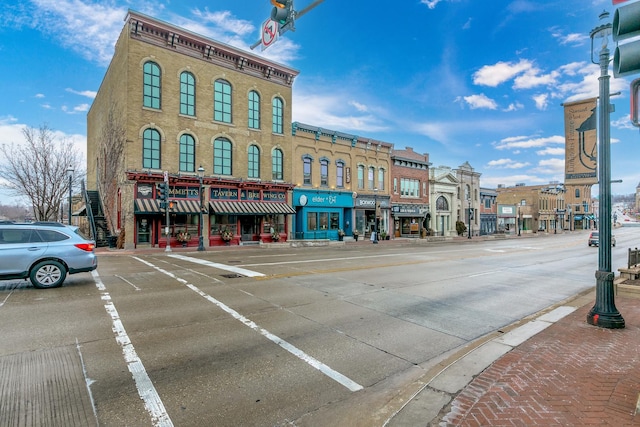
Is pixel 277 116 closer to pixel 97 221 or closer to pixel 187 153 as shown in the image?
pixel 187 153

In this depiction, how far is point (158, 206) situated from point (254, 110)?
12212 mm

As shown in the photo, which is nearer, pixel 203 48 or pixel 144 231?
pixel 144 231

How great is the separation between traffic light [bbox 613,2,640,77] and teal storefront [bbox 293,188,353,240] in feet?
97.9

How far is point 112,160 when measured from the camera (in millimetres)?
26344

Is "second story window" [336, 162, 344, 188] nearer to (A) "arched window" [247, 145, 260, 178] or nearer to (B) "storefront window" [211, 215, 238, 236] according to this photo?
(A) "arched window" [247, 145, 260, 178]

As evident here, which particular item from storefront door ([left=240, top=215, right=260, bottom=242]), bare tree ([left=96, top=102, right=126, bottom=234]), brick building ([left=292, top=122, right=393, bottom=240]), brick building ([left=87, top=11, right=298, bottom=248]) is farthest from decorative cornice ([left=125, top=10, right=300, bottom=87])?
storefront door ([left=240, top=215, right=260, bottom=242])

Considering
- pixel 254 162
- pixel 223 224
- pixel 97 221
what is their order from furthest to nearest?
1. pixel 254 162
2. pixel 97 221
3. pixel 223 224

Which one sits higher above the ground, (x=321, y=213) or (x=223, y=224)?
(x=321, y=213)

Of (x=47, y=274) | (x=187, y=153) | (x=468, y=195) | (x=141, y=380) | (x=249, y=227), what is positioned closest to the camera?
(x=141, y=380)

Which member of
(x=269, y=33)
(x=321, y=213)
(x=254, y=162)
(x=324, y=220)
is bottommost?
(x=324, y=220)

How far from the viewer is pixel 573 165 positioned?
7.11 m

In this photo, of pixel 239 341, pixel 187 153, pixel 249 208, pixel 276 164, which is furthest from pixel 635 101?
pixel 276 164

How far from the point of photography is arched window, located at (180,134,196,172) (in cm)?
2620

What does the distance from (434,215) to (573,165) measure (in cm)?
4003
